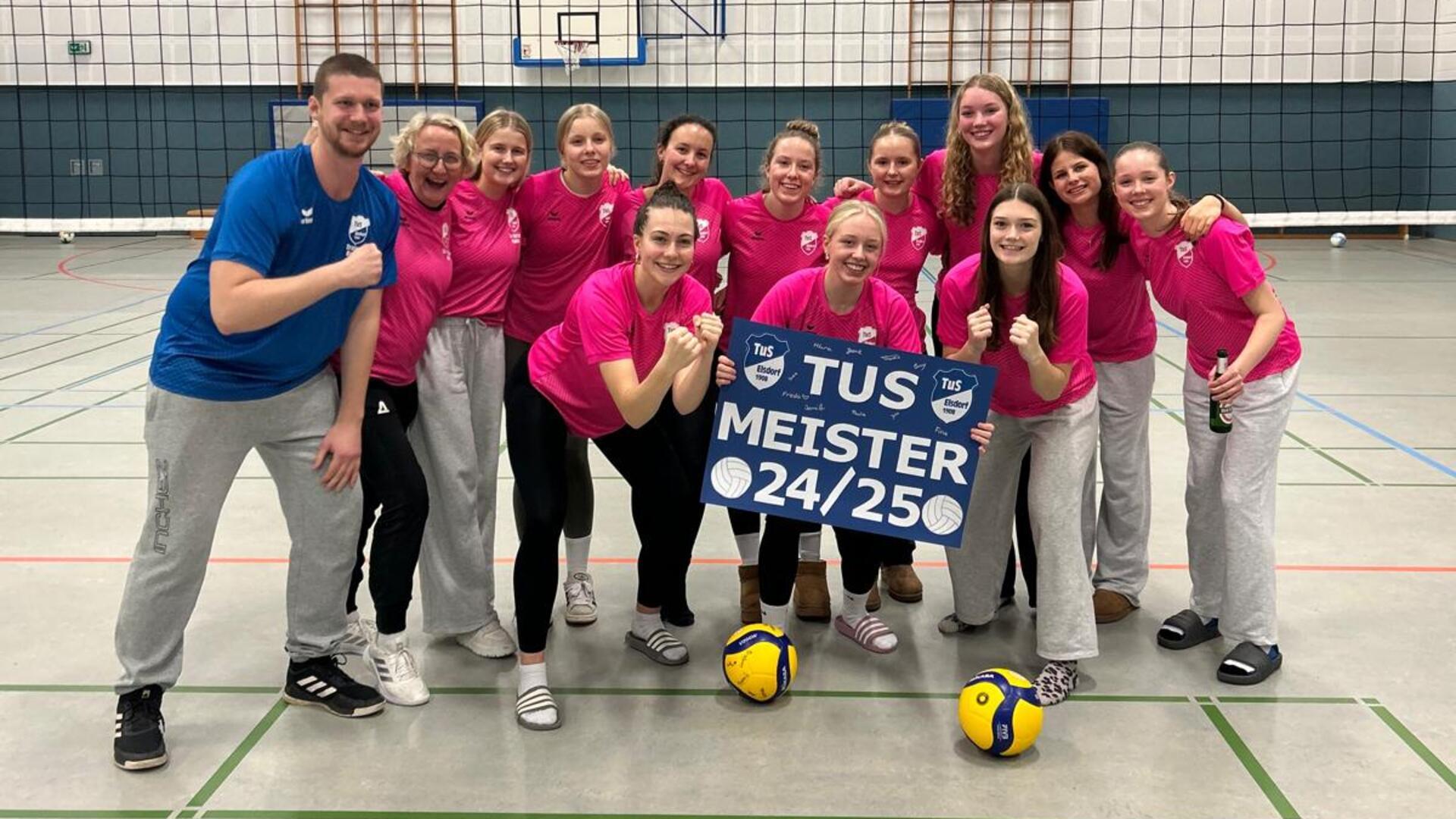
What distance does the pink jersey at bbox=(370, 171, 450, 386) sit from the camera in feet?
13.1

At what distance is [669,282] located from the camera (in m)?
3.95

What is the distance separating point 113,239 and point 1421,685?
2016 cm

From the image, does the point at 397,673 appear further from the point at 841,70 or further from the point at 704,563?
the point at 841,70

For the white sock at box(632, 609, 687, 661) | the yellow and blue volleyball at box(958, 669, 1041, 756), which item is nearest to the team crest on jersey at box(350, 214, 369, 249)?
the white sock at box(632, 609, 687, 661)

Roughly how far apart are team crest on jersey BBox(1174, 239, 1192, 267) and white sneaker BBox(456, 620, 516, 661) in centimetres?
251

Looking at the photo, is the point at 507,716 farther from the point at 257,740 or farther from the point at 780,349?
the point at 780,349

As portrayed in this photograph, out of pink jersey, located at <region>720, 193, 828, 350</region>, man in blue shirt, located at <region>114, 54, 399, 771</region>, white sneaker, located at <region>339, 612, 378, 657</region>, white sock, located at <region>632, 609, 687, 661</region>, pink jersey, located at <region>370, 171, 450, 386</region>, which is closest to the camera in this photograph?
man in blue shirt, located at <region>114, 54, 399, 771</region>

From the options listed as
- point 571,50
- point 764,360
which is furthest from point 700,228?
point 571,50

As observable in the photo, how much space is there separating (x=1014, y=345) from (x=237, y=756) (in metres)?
2.53

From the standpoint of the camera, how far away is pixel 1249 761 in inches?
142

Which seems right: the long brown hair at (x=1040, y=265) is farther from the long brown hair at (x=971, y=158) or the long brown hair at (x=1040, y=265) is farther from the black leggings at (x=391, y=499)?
the black leggings at (x=391, y=499)

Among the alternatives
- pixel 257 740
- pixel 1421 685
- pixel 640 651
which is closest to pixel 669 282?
pixel 640 651

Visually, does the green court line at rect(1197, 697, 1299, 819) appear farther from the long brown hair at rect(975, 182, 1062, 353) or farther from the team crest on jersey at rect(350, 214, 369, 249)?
the team crest on jersey at rect(350, 214, 369, 249)

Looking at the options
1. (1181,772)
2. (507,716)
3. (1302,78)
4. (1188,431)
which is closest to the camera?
(1181,772)
